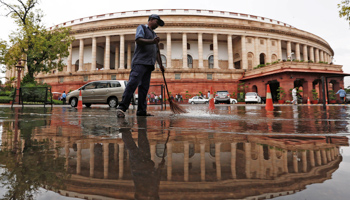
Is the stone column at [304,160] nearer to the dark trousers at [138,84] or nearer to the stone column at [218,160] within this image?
the stone column at [218,160]

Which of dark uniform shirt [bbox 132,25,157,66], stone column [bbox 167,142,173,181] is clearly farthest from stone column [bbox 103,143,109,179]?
dark uniform shirt [bbox 132,25,157,66]

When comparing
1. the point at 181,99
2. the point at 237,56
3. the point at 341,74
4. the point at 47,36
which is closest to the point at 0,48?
the point at 47,36

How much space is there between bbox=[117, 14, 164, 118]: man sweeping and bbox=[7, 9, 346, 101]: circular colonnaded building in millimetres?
25794

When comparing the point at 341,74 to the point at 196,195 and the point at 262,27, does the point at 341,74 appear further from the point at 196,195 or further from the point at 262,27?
the point at 196,195

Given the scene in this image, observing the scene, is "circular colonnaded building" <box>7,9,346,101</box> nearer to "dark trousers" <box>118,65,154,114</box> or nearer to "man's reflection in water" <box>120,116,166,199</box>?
"dark trousers" <box>118,65,154,114</box>

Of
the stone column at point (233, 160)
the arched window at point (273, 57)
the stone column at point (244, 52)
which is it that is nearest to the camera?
the stone column at point (233, 160)

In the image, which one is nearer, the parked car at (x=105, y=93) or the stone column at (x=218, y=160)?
the stone column at (x=218, y=160)

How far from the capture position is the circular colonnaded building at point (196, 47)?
104 ft

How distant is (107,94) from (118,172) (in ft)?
41.3

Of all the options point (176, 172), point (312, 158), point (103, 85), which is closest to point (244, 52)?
point (103, 85)

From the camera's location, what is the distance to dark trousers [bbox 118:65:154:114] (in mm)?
3986

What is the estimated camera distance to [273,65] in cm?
2573

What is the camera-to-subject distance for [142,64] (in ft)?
13.3

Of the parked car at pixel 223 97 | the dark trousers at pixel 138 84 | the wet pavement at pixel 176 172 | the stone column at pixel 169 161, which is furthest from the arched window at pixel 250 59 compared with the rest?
the stone column at pixel 169 161
